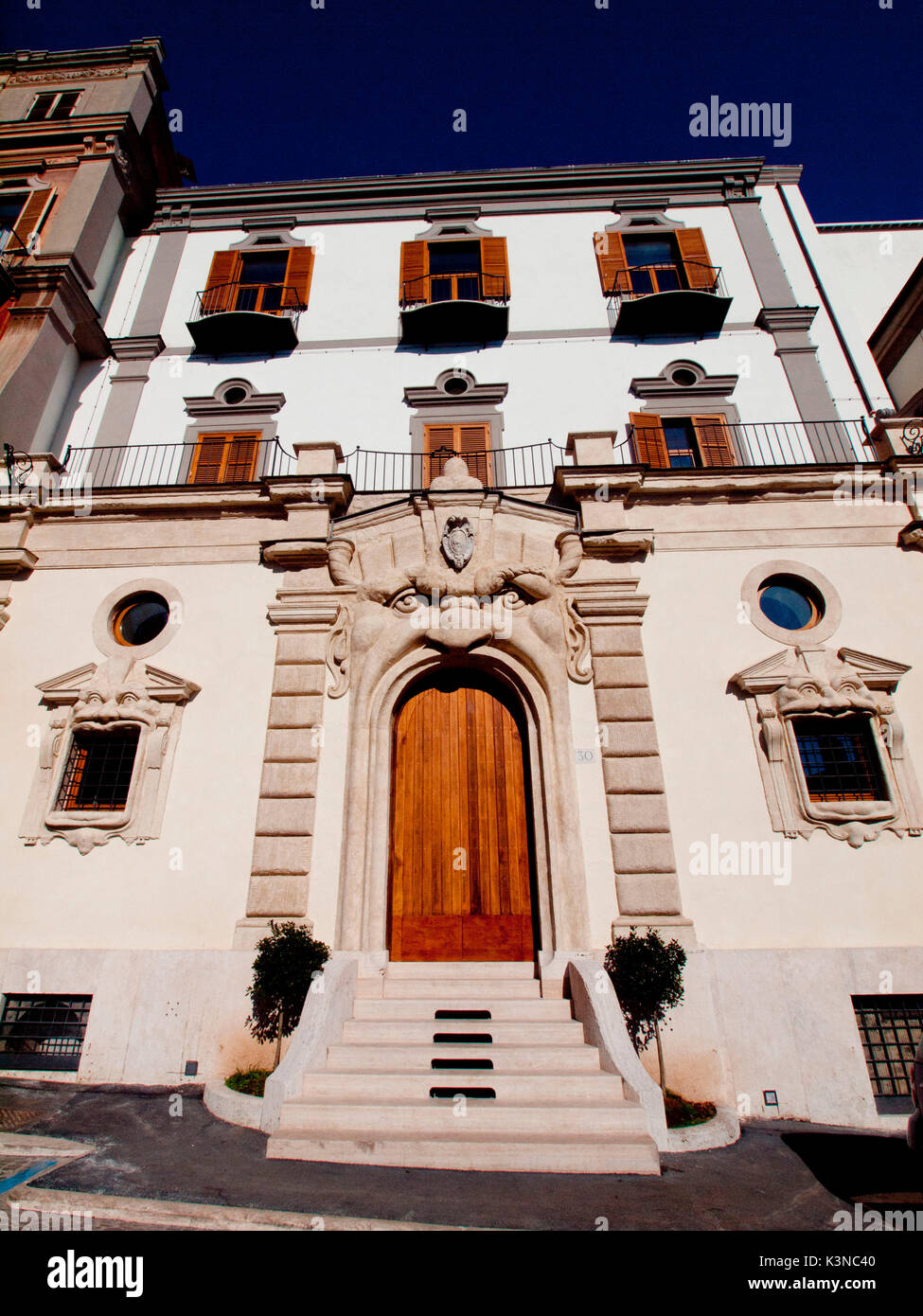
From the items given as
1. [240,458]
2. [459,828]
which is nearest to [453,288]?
[240,458]

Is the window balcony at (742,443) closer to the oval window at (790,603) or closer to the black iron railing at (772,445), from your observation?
the black iron railing at (772,445)

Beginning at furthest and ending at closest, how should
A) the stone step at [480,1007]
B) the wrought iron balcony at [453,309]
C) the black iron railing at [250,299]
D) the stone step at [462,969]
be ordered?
1. the black iron railing at [250,299]
2. the wrought iron balcony at [453,309]
3. the stone step at [462,969]
4. the stone step at [480,1007]

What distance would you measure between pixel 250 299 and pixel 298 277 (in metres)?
1.35

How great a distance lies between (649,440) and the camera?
13.1 m

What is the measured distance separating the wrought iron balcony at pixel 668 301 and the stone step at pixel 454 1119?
1495cm

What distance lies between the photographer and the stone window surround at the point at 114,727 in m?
9.02

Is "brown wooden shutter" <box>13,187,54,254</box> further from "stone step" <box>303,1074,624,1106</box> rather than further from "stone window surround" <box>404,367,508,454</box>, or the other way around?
"stone step" <box>303,1074,624,1106</box>

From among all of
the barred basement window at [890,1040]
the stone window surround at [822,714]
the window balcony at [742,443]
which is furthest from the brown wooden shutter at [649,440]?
the barred basement window at [890,1040]

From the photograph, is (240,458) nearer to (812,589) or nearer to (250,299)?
(250,299)

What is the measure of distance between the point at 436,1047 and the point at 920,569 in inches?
396

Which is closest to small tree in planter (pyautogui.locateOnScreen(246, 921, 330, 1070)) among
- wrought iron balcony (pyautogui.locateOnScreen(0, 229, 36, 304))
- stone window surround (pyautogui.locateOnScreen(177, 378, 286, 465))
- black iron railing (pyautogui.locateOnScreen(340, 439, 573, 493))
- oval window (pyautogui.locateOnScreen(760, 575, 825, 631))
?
oval window (pyautogui.locateOnScreen(760, 575, 825, 631))

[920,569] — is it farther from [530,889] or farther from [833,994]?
[530,889]

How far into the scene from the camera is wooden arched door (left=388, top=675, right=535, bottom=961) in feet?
29.4

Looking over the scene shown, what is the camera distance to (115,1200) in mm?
4441
